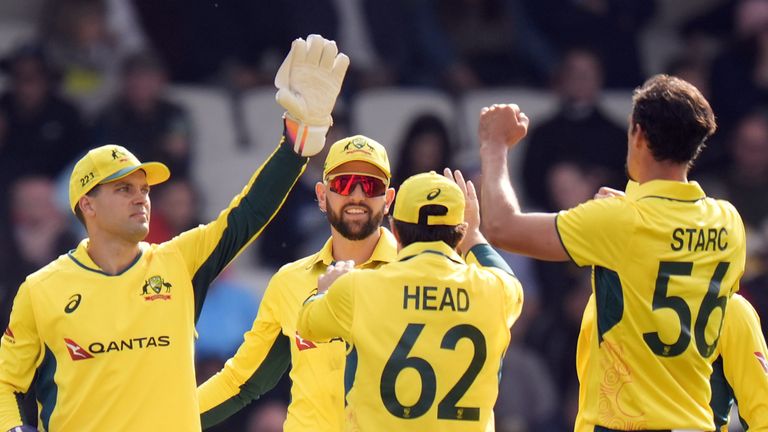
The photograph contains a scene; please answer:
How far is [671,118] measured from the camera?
5.25 metres

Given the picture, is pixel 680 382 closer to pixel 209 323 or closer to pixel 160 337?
pixel 160 337

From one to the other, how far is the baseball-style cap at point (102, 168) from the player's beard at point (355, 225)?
82 cm

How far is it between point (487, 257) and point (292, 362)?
4.64 feet

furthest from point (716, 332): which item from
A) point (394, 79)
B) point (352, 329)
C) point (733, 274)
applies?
point (394, 79)

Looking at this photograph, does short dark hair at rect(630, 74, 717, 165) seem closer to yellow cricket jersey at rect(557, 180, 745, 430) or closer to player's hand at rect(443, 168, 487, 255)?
yellow cricket jersey at rect(557, 180, 745, 430)

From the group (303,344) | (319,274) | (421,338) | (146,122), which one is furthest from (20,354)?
(146,122)

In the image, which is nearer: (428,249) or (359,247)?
(428,249)

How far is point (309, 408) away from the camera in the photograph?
6.67 metres

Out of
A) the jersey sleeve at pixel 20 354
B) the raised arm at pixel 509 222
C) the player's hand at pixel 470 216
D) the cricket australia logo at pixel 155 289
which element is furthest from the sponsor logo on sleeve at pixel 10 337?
the raised arm at pixel 509 222

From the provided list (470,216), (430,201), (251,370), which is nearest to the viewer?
(430,201)

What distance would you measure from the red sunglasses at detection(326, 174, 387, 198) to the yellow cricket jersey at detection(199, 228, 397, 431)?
0.75ft

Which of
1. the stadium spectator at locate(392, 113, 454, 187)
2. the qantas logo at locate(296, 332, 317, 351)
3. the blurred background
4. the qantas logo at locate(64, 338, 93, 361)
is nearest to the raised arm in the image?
the qantas logo at locate(296, 332, 317, 351)

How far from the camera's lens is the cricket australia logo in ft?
20.7

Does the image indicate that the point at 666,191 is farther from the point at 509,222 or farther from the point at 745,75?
the point at 745,75
